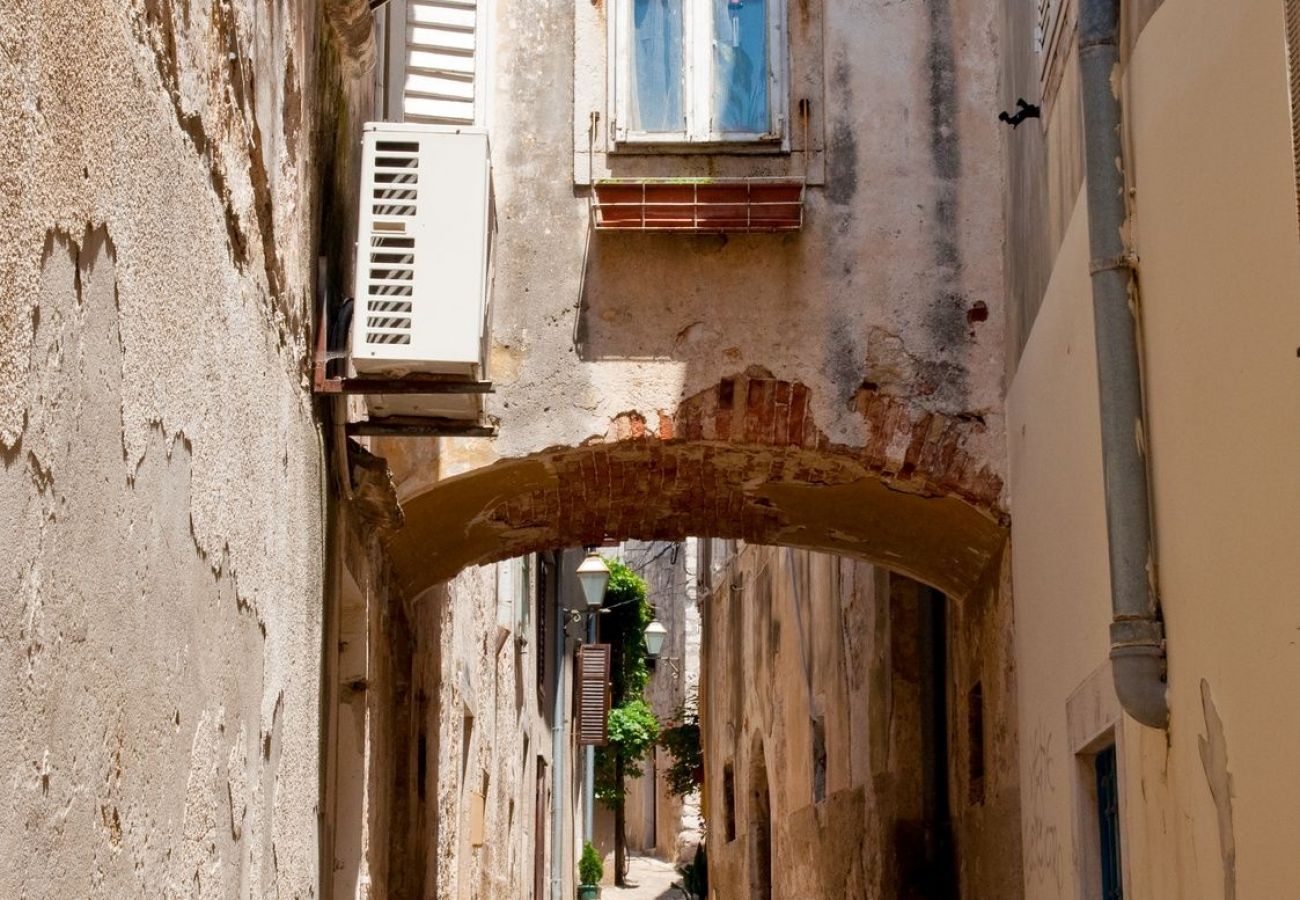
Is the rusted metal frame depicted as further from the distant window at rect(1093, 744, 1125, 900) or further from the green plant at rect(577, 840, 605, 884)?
the green plant at rect(577, 840, 605, 884)

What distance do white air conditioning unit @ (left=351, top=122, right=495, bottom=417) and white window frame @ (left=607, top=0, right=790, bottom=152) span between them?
184 cm

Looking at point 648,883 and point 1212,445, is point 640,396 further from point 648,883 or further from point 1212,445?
point 648,883

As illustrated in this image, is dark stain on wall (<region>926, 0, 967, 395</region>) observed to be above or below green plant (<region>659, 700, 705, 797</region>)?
above

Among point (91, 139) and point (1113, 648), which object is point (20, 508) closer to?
point (91, 139)

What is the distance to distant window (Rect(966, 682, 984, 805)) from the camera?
8.88m

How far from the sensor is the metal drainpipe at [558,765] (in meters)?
19.2

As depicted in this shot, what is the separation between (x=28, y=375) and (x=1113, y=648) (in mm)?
3093

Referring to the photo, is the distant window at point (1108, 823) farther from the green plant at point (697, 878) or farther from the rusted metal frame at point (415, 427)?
the green plant at point (697, 878)

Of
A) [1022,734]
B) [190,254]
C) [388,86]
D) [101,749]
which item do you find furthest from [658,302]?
[101,749]

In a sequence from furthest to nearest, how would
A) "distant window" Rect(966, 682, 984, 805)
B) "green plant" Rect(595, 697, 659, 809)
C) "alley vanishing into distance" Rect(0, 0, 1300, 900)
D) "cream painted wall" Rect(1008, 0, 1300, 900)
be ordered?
"green plant" Rect(595, 697, 659, 809), "distant window" Rect(966, 682, 984, 805), "cream painted wall" Rect(1008, 0, 1300, 900), "alley vanishing into distance" Rect(0, 0, 1300, 900)

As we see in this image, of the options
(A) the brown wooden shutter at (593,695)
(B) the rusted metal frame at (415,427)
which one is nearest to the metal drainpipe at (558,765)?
(A) the brown wooden shutter at (593,695)

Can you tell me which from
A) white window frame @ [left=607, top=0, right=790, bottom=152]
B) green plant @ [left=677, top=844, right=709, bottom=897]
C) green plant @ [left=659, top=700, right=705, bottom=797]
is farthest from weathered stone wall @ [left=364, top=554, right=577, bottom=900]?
green plant @ [left=659, top=700, right=705, bottom=797]

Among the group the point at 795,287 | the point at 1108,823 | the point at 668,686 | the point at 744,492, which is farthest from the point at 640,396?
the point at 668,686

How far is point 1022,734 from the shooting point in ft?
23.7
